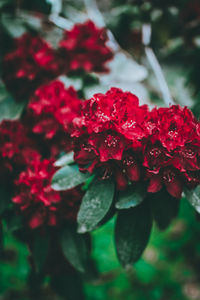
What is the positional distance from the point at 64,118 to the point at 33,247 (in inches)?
21.4

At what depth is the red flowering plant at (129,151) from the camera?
0.85m

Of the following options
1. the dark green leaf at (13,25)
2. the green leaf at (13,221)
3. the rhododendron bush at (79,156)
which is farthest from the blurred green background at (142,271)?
the dark green leaf at (13,25)

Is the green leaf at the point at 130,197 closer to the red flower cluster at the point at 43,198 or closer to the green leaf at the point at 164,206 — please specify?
the green leaf at the point at 164,206

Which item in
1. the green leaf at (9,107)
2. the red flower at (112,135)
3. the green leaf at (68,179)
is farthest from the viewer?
the green leaf at (9,107)

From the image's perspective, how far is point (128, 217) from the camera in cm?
102

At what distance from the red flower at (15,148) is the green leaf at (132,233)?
0.44 meters

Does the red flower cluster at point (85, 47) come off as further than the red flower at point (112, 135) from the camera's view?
Yes

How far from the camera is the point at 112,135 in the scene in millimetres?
861

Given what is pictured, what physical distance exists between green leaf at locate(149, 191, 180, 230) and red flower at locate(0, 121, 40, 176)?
1.64 feet

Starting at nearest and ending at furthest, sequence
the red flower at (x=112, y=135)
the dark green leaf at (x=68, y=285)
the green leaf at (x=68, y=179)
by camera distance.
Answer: the red flower at (x=112, y=135), the green leaf at (x=68, y=179), the dark green leaf at (x=68, y=285)

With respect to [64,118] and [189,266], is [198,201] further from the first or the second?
[189,266]

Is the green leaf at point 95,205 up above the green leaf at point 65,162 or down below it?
below

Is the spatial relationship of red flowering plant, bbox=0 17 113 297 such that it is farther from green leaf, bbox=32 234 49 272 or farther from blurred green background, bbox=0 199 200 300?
blurred green background, bbox=0 199 200 300

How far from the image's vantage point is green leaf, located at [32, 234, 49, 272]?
123 centimetres
